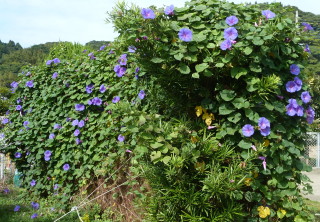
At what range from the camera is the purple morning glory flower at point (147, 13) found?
2.43m

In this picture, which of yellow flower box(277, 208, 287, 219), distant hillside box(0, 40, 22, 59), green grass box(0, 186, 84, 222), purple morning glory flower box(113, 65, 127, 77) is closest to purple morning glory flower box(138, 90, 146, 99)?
purple morning glory flower box(113, 65, 127, 77)

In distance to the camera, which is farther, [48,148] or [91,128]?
[48,148]

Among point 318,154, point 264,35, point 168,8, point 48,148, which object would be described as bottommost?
point 318,154

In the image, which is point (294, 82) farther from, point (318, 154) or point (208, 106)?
point (318, 154)

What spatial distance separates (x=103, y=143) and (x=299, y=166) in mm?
1780

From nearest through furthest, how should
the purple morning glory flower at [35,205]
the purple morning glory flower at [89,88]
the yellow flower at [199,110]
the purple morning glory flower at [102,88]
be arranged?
the yellow flower at [199,110], the purple morning glory flower at [102,88], the purple morning glory flower at [89,88], the purple morning glory flower at [35,205]

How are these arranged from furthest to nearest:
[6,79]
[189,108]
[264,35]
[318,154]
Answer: [6,79], [318,154], [189,108], [264,35]

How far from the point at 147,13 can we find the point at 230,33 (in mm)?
524

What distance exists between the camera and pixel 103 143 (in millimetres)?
3711

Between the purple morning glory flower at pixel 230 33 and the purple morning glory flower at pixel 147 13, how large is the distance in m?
0.46

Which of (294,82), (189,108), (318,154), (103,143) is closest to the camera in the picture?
(294,82)

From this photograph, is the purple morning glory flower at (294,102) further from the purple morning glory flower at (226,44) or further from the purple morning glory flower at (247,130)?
the purple morning glory flower at (226,44)

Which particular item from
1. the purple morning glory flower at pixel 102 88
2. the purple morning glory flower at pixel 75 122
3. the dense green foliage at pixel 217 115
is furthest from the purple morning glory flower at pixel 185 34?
the purple morning glory flower at pixel 75 122

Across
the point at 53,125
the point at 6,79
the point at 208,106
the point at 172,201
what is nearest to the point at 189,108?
the point at 208,106
